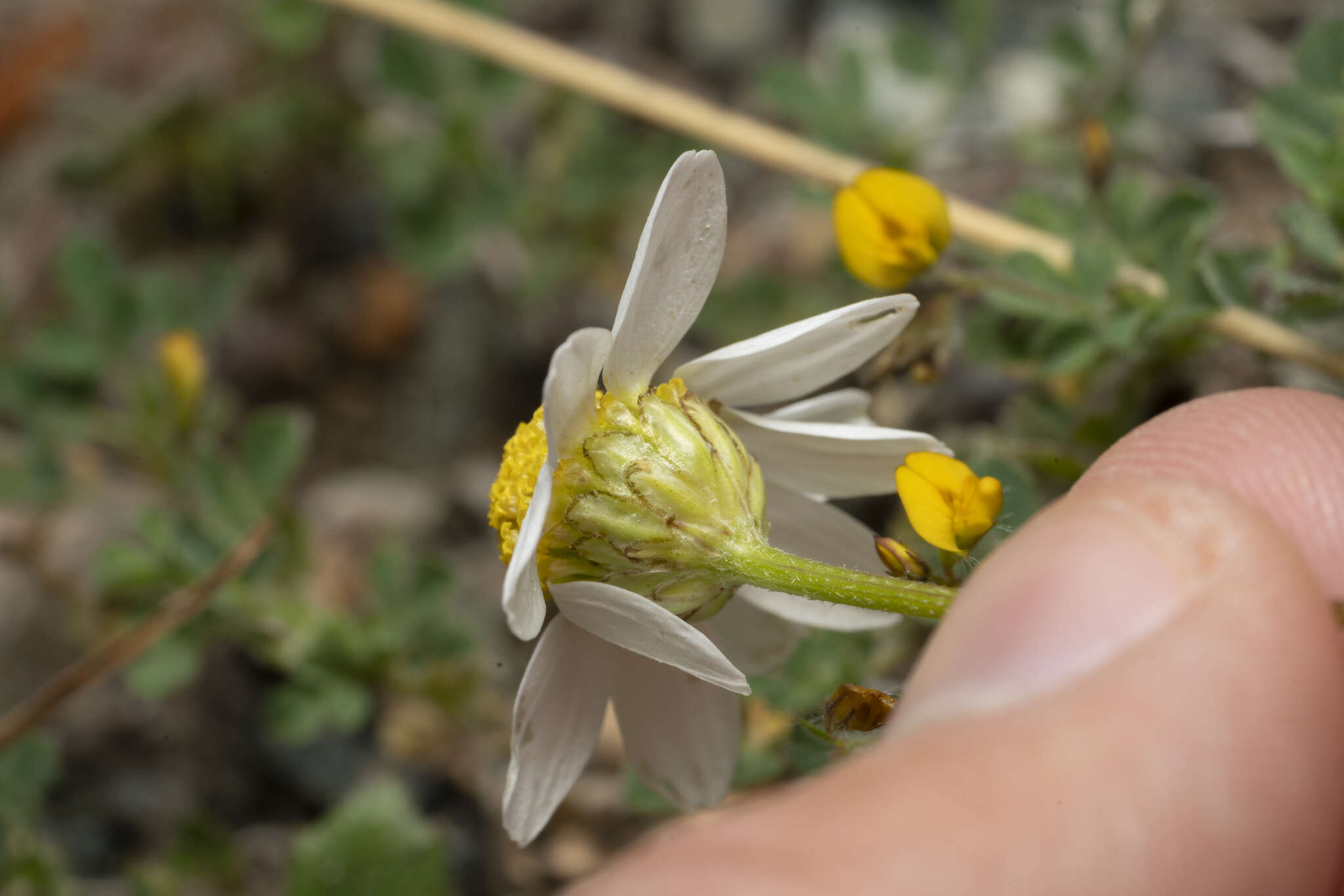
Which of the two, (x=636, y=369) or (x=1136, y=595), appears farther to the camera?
(x=636, y=369)

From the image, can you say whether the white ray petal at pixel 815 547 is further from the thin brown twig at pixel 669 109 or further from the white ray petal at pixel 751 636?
the thin brown twig at pixel 669 109

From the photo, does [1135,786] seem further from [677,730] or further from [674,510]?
[677,730]

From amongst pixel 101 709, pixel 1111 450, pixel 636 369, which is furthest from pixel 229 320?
pixel 1111 450

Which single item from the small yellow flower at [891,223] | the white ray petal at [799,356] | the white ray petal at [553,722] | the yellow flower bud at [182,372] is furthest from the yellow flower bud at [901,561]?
the yellow flower bud at [182,372]

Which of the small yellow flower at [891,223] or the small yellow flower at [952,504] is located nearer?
the small yellow flower at [952,504]

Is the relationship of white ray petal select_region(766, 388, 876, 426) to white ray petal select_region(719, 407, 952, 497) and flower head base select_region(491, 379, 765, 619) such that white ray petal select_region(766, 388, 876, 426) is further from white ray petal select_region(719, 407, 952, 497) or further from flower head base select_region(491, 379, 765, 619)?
flower head base select_region(491, 379, 765, 619)

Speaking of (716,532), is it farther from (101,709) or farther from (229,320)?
(229,320)

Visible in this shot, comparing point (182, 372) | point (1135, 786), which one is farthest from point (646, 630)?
point (182, 372)
